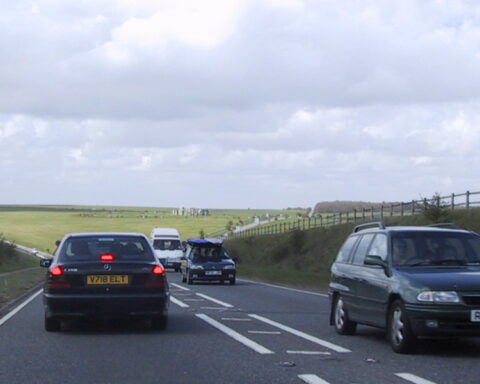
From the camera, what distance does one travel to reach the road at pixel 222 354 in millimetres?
10438

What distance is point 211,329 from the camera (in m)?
15.8

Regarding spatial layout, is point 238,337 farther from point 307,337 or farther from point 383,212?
point 383,212

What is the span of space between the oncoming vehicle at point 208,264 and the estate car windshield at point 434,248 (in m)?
22.7

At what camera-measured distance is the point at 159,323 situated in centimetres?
1548

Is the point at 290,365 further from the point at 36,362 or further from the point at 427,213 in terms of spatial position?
the point at 427,213

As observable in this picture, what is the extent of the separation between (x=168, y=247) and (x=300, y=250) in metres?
8.90

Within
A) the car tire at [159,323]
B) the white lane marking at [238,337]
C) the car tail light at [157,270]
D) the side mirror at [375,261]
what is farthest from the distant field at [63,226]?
the side mirror at [375,261]

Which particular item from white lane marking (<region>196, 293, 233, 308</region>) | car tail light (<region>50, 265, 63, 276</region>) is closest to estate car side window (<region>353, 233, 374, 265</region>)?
car tail light (<region>50, 265, 63, 276</region>)

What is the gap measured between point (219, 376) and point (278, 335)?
4.41 metres

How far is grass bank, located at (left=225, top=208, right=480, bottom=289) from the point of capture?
45250mm

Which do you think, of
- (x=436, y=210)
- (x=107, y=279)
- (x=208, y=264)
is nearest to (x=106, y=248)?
(x=107, y=279)

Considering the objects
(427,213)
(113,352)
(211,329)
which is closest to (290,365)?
(113,352)

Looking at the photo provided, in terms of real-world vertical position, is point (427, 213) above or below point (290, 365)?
above

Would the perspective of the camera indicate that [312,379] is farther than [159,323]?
No
